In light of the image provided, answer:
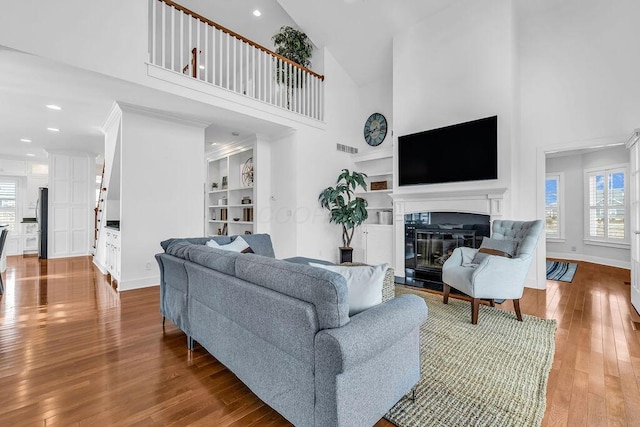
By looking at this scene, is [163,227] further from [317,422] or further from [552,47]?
[552,47]

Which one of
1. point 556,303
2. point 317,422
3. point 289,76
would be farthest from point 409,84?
point 317,422

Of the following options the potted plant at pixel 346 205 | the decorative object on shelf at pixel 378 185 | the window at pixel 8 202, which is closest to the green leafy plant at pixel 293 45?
the potted plant at pixel 346 205

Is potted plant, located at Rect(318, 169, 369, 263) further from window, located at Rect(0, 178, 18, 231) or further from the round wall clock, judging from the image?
window, located at Rect(0, 178, 18, 231)

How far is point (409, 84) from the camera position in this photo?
15.8 ft

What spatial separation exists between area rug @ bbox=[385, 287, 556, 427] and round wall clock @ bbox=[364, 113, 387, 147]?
390cm

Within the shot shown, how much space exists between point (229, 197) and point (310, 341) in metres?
6.04

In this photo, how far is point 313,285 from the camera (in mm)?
1235

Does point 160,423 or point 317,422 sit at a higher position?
point 317,422

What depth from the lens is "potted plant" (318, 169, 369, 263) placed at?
538 centimetres

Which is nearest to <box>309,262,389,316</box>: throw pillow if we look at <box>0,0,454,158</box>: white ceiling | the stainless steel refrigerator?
<box>0,0,454,158</box>: white ceiling

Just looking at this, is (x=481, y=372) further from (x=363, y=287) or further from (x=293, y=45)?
(x=293, y=45)

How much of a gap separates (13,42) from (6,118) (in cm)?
305

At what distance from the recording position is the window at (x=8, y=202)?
7.46m

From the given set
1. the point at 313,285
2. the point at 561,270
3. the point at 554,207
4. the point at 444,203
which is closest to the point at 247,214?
the point at 444,203
